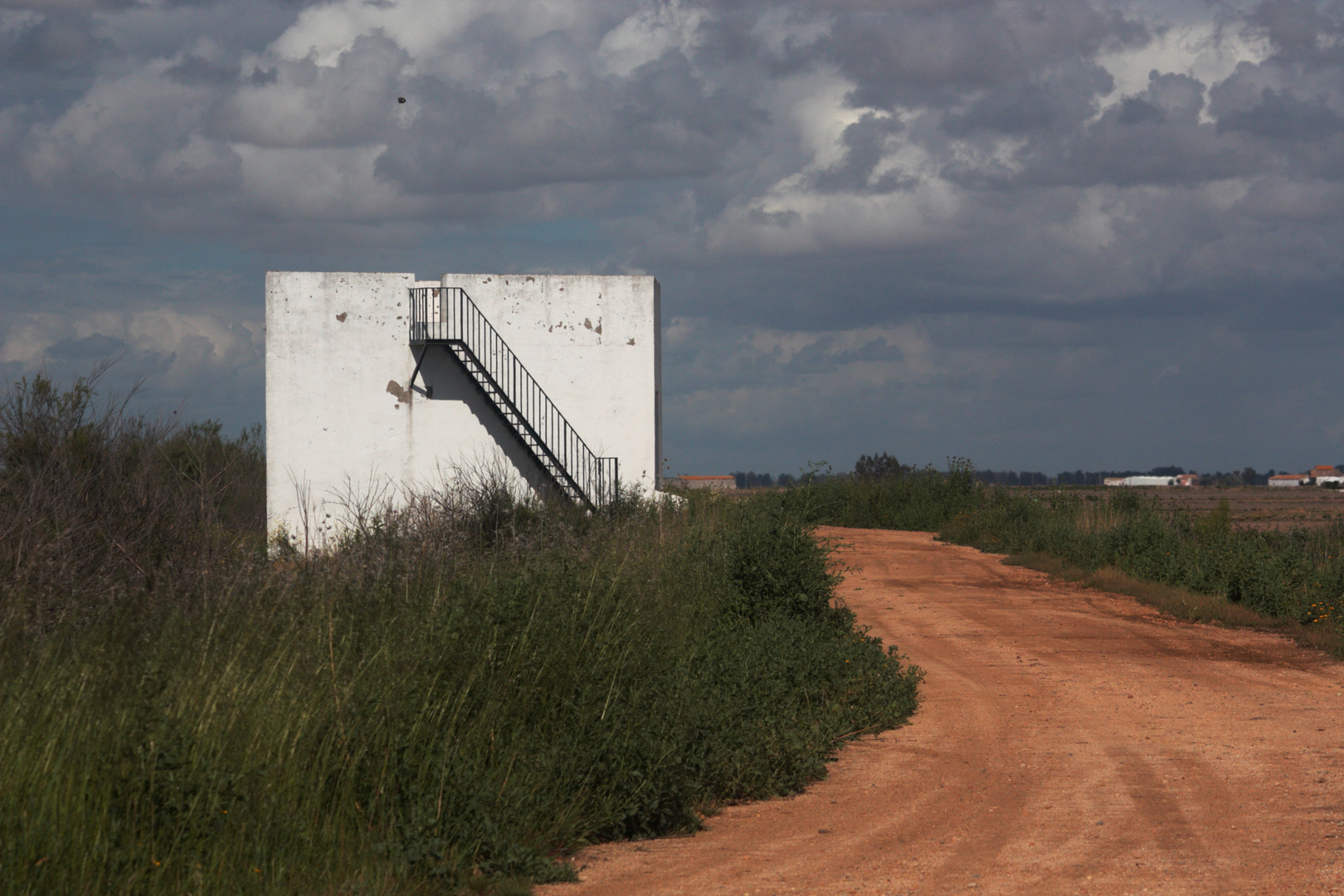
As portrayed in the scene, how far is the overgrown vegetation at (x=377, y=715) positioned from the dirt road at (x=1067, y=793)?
1.37ft

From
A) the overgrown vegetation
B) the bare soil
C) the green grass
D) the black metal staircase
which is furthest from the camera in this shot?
the bare soil

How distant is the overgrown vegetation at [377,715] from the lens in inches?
201

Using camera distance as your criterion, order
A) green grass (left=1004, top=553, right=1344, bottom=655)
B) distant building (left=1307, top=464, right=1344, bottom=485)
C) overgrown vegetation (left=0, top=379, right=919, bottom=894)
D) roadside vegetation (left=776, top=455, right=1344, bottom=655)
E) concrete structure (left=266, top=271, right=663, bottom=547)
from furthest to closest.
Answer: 1. distant building (left=1307, top=464, right=1344, bottom=485)
2. concrete structure (left=266, top=271, right=663, bottom=547)
3. roadside vegetation (left=776, top=455, right=1344, bottom=655)
4. green grass (left=1004, top=553, right=1344, bottom=655)
5. overgrown vegetation (left=0, top=379, right=919, bottom=894)

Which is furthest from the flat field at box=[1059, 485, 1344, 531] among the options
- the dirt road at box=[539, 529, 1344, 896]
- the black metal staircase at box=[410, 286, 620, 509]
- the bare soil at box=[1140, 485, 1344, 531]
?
the dirt road at box=[539, 529, 1344, 896]

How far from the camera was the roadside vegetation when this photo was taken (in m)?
16.7

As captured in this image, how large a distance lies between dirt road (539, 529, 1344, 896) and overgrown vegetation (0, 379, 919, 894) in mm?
417

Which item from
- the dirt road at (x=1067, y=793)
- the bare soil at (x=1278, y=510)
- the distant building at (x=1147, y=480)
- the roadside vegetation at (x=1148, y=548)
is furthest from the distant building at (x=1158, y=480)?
the dirt road at (x=1067, y=793)

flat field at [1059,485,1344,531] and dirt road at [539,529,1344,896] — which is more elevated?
flat field at [1059,485,1344,531]

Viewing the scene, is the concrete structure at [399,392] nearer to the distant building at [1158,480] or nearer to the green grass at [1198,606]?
the green grass at [1198,606]

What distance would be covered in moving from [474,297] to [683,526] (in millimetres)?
7954

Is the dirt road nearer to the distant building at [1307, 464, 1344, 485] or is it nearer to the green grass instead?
the green grass

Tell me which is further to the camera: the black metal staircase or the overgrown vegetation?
the black metal staircase

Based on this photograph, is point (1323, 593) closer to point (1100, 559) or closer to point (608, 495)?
point (1100, 559)

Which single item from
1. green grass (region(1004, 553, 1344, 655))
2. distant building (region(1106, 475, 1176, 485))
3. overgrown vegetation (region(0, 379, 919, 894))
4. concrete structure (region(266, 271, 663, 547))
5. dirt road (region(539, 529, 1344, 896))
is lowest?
dirt road (region(539, 529, 1344, 896))
